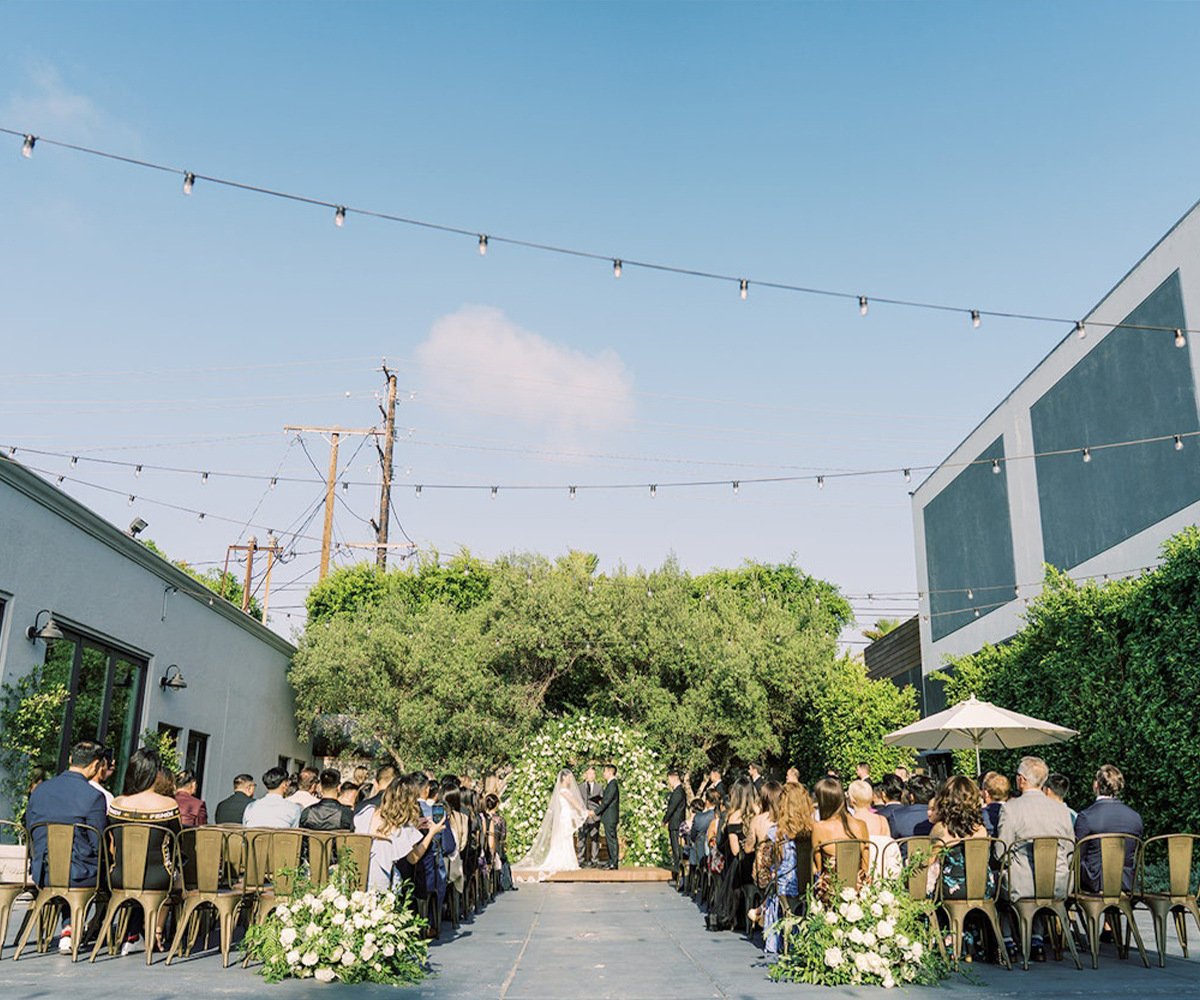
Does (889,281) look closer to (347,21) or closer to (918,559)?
(347,21)

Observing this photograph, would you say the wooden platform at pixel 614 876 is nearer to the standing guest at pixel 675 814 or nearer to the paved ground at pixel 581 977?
the standing guest at pixel 675 814

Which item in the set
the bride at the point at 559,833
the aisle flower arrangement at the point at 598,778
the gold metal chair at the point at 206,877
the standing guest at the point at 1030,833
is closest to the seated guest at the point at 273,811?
the gold metal chair at the point at 206,877

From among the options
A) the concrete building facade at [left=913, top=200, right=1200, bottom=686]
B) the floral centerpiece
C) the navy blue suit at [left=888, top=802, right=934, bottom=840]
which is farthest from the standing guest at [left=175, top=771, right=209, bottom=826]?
the concrete building facade at [left=913, top=200, right=1200, bottom=686]

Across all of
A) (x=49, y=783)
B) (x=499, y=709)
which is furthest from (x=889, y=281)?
(x=499, y=709)

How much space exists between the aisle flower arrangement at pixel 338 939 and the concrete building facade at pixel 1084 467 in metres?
10.4

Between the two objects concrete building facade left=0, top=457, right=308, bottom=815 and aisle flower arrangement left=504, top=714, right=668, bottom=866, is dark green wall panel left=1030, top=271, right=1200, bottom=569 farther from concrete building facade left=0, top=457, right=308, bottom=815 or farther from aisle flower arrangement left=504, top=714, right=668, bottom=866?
concrete building facade left=0, top=457, right=308, bottom=815

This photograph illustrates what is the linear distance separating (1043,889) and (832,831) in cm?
155

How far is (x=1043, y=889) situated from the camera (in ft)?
22.3

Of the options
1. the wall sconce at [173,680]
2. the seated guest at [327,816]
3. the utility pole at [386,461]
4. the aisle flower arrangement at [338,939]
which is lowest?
the aisle flower arrangement at [338,939]

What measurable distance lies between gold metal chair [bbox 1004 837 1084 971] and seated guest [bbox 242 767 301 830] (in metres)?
5.11

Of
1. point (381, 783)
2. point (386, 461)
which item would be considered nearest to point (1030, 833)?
point (381, 783)

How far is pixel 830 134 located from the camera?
36.7 feet

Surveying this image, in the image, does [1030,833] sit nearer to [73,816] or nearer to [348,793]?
[348,793]

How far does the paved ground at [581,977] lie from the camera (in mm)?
5488
